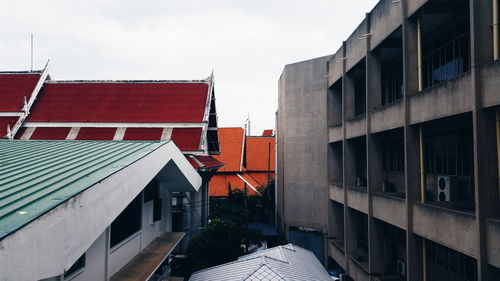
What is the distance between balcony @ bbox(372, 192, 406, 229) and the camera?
1254cm

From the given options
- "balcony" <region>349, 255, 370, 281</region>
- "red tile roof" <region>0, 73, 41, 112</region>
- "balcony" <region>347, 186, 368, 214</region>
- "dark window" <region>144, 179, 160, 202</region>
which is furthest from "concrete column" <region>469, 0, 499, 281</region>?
"red tile roof" <region>0, 73, 41, 112</region>

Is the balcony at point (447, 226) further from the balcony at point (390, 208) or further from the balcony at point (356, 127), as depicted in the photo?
the balcony at point (356, 127)

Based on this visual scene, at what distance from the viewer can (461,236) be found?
30.3ft

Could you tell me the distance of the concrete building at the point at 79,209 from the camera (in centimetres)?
450

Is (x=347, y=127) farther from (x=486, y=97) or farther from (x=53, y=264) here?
(x=53, y=264)

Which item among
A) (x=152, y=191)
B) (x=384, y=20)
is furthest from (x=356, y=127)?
(x=152, y=191)

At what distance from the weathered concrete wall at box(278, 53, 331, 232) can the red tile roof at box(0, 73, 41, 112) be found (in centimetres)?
2021

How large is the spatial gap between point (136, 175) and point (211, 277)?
8.19 meters

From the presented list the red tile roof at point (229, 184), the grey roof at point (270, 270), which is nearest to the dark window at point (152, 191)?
the grey roof at point (270, 270)

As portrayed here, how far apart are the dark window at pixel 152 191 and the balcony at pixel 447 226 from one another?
32.9 ft

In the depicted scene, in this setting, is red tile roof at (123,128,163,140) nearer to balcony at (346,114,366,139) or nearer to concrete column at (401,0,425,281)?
balcony at (346,114,366,139)

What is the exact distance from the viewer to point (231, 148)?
4544cm

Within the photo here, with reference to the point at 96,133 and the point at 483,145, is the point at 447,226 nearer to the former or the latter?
the point at 483,145

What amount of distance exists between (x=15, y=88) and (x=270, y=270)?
2670 cm
